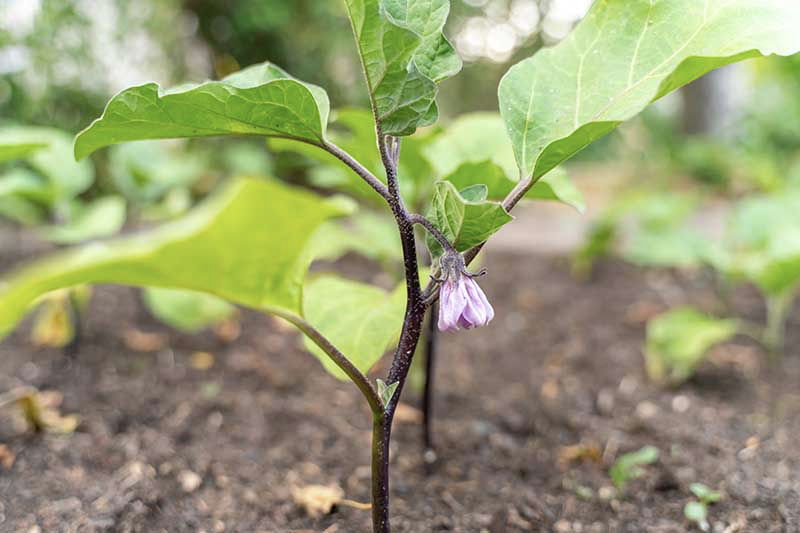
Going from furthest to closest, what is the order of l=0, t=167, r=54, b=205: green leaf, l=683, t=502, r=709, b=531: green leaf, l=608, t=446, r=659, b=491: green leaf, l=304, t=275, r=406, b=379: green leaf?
l=0, t=167, r=54, b=205: green leaf < l=608, t=446, r=659, b=491: green leaf < l=683, t=502, r=709, b=531: green leaf < l=304, t=275, r=406, b=379: green leaf

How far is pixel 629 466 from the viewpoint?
1.17 m

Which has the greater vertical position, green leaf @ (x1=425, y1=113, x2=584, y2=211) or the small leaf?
green leaf @ (x1=425, y1=113, x2=584, y2=211)

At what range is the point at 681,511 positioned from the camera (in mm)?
1045

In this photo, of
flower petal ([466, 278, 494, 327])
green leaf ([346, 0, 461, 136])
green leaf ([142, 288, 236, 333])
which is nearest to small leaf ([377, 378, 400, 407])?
flower petal ([466, 278, 494, 327])

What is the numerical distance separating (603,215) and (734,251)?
1.58ft

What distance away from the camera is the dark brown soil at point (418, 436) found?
104cm

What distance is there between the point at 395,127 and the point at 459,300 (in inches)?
7.5

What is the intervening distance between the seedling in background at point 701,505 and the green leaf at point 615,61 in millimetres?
638

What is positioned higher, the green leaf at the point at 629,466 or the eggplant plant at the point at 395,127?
the eggplant plant at the point at 395,127

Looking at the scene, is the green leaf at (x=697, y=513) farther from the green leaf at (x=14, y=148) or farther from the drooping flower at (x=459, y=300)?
the green leaf at (x=14, y=148)

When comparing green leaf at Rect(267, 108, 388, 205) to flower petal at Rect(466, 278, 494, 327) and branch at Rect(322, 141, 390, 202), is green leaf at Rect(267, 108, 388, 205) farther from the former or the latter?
flower petal at Rect(466, 278, 494, 327)

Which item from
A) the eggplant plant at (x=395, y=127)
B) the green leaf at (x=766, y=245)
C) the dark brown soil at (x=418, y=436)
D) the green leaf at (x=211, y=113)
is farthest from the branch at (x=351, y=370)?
the green leaf at (x=766, y=245)

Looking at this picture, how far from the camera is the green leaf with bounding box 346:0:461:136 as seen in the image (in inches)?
24.8

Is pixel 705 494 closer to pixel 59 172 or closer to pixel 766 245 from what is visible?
pixel 766 245
